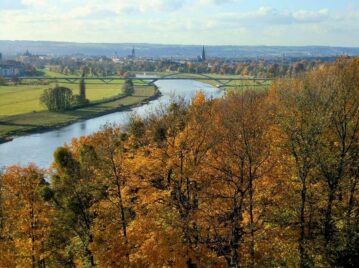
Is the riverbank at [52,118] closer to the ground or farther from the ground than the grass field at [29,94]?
closer to the ground

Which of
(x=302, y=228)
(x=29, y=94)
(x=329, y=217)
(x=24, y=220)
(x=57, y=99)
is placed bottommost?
(x=29, y=94)

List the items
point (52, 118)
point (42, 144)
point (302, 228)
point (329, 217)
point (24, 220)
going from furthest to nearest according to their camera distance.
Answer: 1. point (52, 118)
2. point (42, 144)
3. point (24, 220)
4. point (329, 217)
5. point (302, 228)

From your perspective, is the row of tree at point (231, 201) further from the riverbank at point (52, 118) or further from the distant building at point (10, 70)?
the distant building at point (10, 70)

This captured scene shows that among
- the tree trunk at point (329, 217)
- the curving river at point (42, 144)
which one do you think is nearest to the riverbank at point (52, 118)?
the curving river at point (42, 144)

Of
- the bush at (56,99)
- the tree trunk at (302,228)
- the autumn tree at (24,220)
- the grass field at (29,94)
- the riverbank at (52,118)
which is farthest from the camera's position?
the bush at (56,99)

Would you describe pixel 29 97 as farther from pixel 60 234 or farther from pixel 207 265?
pixel 207 265

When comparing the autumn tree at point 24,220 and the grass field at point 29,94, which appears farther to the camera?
the grass field at point 29,94

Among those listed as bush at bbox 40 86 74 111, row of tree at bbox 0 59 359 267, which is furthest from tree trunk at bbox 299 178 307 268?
bush at bbox 40 86 74 111

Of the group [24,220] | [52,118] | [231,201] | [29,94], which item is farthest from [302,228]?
[29,94]

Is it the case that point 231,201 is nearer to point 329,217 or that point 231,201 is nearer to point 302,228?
point 302,228
